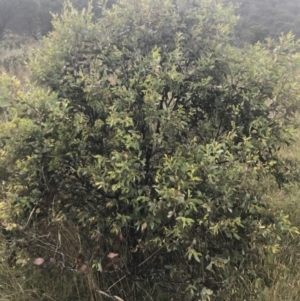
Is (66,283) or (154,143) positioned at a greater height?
(154,143)

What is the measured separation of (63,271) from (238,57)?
6.24 ft

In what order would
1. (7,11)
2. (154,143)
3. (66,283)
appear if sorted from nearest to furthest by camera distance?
(154,143), (66,283), (7,11)

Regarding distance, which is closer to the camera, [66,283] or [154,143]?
[154,143]

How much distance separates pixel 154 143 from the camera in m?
2.49

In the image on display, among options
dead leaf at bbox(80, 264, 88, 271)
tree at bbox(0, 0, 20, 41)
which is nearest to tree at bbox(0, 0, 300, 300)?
dead leaf at bbox(80, 264, 88, 271)

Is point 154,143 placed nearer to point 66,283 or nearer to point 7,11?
point 66,283

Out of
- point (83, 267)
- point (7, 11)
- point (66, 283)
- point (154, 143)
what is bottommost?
point (7, 11)

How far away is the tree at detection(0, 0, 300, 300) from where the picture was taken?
2436 mm

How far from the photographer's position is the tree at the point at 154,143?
244 centimetres

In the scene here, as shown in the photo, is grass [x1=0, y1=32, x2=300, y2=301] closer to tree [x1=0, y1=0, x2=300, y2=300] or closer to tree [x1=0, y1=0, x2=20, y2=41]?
tree [x1=0, y1=0, x2=300, y2=300]

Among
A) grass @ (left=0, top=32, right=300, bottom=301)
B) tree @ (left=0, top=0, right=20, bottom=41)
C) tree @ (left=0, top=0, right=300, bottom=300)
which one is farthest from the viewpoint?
tree @ (left=0, top=0, right=20, bottom=41)

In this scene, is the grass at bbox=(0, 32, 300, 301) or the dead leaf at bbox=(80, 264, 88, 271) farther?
the grass at bbox=(0, 32, 300, 301)

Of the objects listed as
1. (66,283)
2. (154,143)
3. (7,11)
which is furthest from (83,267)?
(7,11)

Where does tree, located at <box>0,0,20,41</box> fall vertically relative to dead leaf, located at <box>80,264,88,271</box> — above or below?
below
